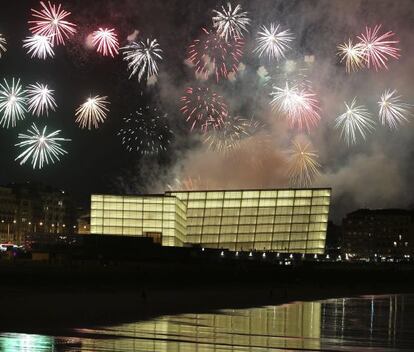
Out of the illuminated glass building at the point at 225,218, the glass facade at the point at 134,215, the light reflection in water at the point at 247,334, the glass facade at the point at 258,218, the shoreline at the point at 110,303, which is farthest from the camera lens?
the glass facade at the point at 258,218

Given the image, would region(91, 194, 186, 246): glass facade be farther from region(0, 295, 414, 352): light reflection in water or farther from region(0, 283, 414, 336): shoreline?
region(0, 295, 414, 352): light reflection in water

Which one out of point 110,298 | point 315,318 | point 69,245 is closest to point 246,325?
point 315,318

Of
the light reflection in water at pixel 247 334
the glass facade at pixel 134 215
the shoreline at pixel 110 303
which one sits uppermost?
the glass facade at pixel 134 215

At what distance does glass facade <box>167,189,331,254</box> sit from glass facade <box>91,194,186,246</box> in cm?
375

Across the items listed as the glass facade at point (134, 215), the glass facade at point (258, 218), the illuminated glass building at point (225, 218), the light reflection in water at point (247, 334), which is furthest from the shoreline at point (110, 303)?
the glass facade at point (258, 218)

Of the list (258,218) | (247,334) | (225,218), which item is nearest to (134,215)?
(225,218)

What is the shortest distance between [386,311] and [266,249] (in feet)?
191

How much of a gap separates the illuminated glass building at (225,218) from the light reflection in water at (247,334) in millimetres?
54492

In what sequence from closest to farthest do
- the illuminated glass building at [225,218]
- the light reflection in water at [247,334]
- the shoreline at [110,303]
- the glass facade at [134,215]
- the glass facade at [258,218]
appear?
the light reflection in water at [247,334]
the shoreline at [110,303]
the glass facade at [134,215]
the illuminated glass building at [225,218]
the glass facade at [258,218]

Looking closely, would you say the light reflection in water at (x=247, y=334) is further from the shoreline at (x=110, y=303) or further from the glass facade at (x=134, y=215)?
the glass facade at (x=134, y=215)

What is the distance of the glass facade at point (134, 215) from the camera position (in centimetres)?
10100

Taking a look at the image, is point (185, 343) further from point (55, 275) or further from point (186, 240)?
point (186, 240)

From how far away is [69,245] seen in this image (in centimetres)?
9144

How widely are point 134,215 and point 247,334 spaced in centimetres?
6871
